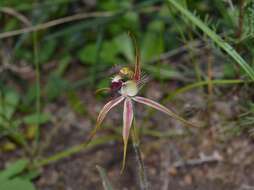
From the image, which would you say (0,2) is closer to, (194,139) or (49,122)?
(49,122)

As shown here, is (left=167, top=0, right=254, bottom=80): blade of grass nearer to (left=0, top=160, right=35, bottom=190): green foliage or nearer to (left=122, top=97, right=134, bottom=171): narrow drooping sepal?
(left=122, top=97, right=134, bottom=171): narrow drooping sepal

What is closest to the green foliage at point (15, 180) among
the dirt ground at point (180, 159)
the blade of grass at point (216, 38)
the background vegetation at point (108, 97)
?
the background vegetation at point (108, 97)

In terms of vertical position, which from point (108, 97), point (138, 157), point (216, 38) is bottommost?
point (138, 157)

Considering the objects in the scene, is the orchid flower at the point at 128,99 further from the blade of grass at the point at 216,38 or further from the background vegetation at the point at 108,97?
the background vegetation at the point at 108,97

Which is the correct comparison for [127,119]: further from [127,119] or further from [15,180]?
[15,180]

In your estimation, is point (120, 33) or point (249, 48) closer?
point (249, 48)

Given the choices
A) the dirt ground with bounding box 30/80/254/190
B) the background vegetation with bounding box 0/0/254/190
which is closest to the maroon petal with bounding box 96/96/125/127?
the background vegetation with bounding box 0/0/254/190

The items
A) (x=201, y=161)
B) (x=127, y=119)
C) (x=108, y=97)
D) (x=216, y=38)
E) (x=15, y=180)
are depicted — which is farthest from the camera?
(x=108, y=97)

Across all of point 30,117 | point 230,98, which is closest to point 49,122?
point 30,117

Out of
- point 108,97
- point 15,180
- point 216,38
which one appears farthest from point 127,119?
point 108,97

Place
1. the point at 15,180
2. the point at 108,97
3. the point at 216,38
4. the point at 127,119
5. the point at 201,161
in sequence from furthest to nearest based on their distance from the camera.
→ the point at 108,97 → the point at 201,161 → the point at 15,180 → the point at 216,38 → the point at 127,119

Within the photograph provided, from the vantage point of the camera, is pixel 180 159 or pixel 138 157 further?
pixel 180 159
